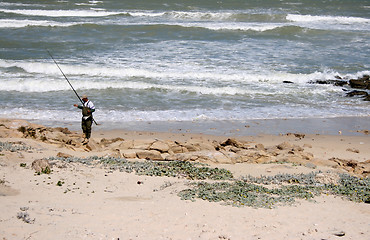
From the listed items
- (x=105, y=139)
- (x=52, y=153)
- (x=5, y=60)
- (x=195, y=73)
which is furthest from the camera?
(x=5, y=60)

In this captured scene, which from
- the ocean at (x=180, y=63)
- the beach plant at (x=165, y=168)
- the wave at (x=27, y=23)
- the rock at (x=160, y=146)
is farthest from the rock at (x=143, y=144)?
the wave at (x=27, y=23)

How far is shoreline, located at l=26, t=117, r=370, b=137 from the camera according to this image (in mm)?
14492

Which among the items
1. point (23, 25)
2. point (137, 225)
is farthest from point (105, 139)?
point (23, 25)

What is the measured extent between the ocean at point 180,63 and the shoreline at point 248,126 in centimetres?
24

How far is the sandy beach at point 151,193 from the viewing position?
670 cm

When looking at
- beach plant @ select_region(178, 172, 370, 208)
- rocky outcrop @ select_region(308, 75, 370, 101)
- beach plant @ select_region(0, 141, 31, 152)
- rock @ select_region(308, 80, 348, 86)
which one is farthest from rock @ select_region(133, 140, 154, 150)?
rock @ select_region(308, 80, 348, 86)

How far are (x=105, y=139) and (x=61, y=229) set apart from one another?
242 inches

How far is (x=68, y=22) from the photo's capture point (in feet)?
115

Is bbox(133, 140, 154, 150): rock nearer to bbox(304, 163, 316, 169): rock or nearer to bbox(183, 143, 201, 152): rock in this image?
bbox(183, 143, 201, 152): rock

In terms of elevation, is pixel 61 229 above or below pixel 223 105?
above

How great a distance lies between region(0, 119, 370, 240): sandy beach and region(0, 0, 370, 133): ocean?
359 centimetres

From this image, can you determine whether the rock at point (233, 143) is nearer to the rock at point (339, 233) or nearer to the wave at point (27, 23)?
the rock at point (339, 233)

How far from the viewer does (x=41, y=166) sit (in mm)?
9016

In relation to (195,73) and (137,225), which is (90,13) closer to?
(195,73)
